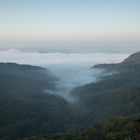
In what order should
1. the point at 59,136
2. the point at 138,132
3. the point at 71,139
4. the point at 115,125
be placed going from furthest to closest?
1. the point at 115,125
2. the point at 59,136
3. the point at 71,139
4. the point at 138,132

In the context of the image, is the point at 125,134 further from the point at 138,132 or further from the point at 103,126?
the point at 103,126

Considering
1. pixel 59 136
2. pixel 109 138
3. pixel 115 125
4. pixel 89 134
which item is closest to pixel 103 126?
pixel 115 125

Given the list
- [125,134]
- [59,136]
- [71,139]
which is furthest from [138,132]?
[59,136]

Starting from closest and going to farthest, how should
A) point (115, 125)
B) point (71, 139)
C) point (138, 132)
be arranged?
point (138, 132)
point (71, 139)
point (115, 125)

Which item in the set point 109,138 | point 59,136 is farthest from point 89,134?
point 109,138

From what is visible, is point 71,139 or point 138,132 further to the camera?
point 71,139

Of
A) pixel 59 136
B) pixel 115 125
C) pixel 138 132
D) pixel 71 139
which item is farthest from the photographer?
pixel 115 125

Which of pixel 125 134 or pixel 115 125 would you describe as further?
pixel 115 125
